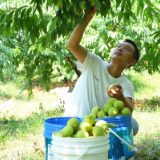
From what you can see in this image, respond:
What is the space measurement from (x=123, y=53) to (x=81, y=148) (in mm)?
1475

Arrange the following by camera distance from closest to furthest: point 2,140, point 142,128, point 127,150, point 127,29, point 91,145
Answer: point 91,145 < point 127,150 < point 2,140 < point 142,128 < point 127,29

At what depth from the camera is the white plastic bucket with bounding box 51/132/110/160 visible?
1456 millimetres

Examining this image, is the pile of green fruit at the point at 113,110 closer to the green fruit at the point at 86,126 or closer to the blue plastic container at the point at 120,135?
the blue plastic container at the point at 120,135

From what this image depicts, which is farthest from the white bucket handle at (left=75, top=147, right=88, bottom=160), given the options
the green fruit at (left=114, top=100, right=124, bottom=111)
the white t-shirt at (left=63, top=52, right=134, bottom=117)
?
the white t-shirt at (left=63, top=52, right=134, bottom=117)

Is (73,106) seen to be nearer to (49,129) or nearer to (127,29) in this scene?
(49,129)

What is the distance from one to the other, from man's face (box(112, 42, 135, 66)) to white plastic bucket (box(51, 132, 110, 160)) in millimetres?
1272

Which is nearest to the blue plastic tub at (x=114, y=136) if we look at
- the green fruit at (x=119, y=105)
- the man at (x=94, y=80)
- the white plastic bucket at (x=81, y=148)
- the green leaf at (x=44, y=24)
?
the green fruit at (x=119, y=105)

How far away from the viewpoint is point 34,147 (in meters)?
3.64

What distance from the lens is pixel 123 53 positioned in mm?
2676

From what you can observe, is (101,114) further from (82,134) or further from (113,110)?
(82,134)

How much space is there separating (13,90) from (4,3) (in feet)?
25.6

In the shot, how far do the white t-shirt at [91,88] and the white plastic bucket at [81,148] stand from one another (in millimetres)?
918

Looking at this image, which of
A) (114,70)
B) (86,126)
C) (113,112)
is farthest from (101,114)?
(114,70)

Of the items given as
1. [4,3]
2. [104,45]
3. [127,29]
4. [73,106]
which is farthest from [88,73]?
[127,29]
